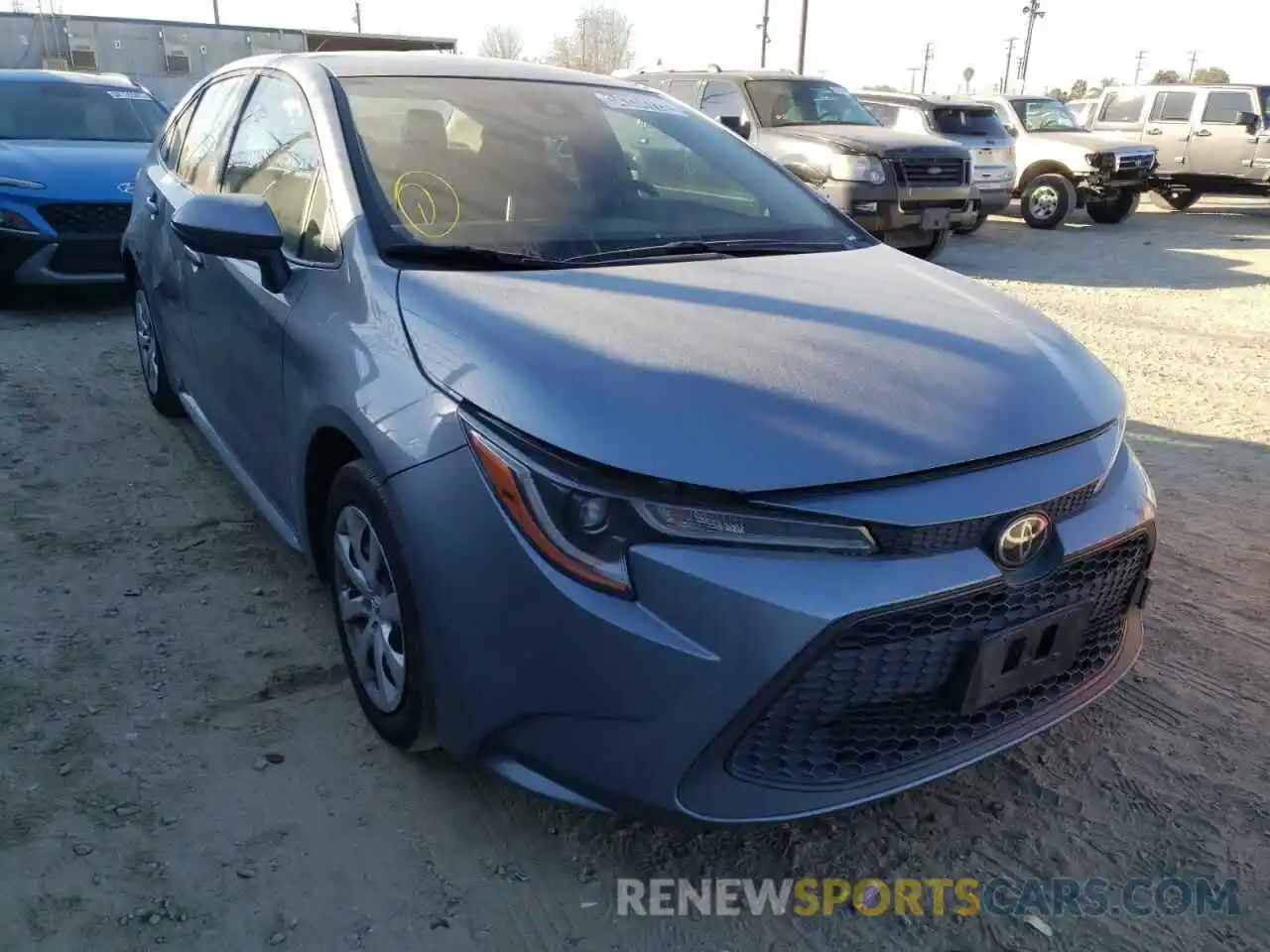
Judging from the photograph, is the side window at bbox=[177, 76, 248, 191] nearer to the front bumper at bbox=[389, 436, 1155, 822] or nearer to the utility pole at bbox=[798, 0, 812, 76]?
the front bumper at bbox=[389, 436, 1155, 822]

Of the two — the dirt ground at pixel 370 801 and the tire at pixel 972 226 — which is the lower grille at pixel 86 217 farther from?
the tire at pixel 972 226

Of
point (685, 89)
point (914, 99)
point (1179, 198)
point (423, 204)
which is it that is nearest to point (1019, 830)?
point (423, 204)

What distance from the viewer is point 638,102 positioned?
3.48 m

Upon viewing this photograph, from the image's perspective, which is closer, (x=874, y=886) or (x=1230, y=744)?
(x=874, y=886)

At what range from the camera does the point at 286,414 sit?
267 centimetres

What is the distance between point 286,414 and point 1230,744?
8.53ft

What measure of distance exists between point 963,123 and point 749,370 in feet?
39.1

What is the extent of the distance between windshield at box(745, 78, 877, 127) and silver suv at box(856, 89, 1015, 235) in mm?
1415

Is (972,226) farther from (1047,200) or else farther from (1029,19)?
(1029,19)

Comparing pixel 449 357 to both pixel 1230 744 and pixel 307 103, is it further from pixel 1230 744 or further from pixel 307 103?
pixel 1230 744

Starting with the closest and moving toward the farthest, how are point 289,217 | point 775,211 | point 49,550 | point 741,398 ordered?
point 741,398 < point 289,217 < point 775,211 < point 49,550

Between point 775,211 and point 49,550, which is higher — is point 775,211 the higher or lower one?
the higher one

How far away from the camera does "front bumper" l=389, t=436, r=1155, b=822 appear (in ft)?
5.69

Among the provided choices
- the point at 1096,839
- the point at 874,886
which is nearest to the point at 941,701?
the point at 874,886
